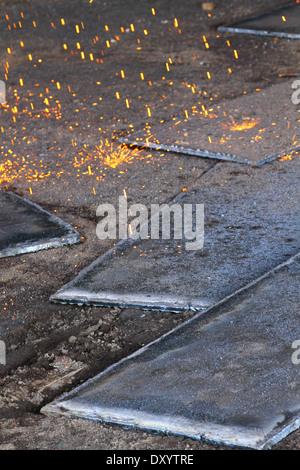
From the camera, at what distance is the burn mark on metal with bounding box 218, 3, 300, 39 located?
593cm

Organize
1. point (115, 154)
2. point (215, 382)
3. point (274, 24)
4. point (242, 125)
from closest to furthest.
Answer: point (215, 382), point (115, 154), point (242, 125), point (274, 24)

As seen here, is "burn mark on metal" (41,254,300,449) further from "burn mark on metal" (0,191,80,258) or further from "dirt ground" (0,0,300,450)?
"burn mark on metal" (0,191,80,258)

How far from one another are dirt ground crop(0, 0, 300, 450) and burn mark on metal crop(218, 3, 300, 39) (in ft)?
0.41

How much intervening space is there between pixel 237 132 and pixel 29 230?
141 centimetres

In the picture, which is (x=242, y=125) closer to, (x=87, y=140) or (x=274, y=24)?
(x=87, y=140)

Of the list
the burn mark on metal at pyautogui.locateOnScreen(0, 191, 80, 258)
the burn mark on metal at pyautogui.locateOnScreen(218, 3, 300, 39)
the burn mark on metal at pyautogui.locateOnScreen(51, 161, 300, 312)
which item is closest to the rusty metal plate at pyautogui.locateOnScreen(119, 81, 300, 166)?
the burn mark on metal at pyautogui.locateOnScreen(51, 161, 300, 312)

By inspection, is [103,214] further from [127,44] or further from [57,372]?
[127,44]

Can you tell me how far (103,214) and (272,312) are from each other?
1191mm

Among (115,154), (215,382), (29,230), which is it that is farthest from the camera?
(115,154)

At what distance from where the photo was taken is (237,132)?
415cm

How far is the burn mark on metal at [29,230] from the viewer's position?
10.3 ft

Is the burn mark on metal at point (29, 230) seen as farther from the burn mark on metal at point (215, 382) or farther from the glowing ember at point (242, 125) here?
the glowing ember at point (242, 125)

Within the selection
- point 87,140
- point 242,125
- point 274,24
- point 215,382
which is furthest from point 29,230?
point 274,24

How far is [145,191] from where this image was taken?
12.0 feet
